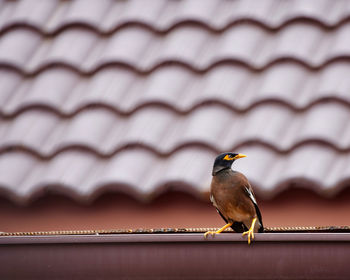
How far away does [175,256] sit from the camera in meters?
1.73

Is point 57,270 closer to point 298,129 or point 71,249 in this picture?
point 71,249

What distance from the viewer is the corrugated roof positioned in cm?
244

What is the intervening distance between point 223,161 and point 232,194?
164 mm

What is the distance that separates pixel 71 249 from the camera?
5.92ft

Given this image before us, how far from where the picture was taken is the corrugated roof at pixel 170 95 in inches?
95.9

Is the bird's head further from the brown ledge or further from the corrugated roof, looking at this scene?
the brown ledge

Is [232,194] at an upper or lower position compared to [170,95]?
lower

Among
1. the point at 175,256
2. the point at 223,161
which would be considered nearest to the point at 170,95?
the point at 223,161

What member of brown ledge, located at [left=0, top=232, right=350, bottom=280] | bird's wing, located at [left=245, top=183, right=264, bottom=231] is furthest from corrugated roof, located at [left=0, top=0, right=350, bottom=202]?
brown ledge, located at [left=0, top=232, right=350, bottom=280]

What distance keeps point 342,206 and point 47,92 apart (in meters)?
1.37

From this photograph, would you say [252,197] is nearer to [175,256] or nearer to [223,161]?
[223,161]

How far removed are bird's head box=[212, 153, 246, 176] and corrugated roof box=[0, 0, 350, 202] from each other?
0.28 feet

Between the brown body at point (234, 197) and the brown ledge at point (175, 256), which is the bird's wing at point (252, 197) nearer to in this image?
the brown body at point (234, 197)

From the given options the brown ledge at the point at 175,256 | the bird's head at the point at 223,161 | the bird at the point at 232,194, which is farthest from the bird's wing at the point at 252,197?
the brown ledge at the point at 175,256
